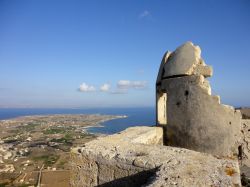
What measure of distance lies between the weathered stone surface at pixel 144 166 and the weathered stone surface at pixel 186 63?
2678 millimetres

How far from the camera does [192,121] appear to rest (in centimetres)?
690

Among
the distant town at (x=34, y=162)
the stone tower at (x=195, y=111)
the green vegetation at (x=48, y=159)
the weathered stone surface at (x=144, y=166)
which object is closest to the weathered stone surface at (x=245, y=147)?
the stone tower at (x=195, y=111)

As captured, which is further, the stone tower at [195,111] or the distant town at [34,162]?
the distant town at [34,162]

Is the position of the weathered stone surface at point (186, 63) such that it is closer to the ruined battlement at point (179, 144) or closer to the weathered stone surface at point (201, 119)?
the ruined battlement at point (179, 144)

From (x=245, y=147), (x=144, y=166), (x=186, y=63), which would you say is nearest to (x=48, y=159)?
(x=186, y=63)

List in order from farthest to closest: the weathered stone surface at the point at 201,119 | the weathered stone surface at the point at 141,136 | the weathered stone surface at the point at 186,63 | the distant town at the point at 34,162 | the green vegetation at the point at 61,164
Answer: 1. the green vegetation at the point at 61,164
2. the distant town at the point at 34,162
3. the weathered stone surface at the point at 186,63
4. the weathered stone surface at the point at 201,119
5. the weathered stone surface at the point at 141,136

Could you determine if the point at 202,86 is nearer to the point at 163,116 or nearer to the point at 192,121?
the point at 192,121

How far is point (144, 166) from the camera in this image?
13.9ft

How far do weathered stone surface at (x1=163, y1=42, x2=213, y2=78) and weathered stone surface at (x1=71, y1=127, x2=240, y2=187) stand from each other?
2678mm

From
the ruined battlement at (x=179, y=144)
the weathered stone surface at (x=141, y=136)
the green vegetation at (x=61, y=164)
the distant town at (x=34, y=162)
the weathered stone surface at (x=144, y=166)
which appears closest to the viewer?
the weathered stone surface at (x=144, y=166)

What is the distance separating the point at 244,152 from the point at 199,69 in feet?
8.05

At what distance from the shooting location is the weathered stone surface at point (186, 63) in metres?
7.23

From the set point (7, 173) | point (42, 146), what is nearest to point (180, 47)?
point (7, 173)

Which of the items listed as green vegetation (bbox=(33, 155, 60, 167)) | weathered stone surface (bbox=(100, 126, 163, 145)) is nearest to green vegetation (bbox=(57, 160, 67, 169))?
green vegetation (bbox=(33, 155, 60, 167))
